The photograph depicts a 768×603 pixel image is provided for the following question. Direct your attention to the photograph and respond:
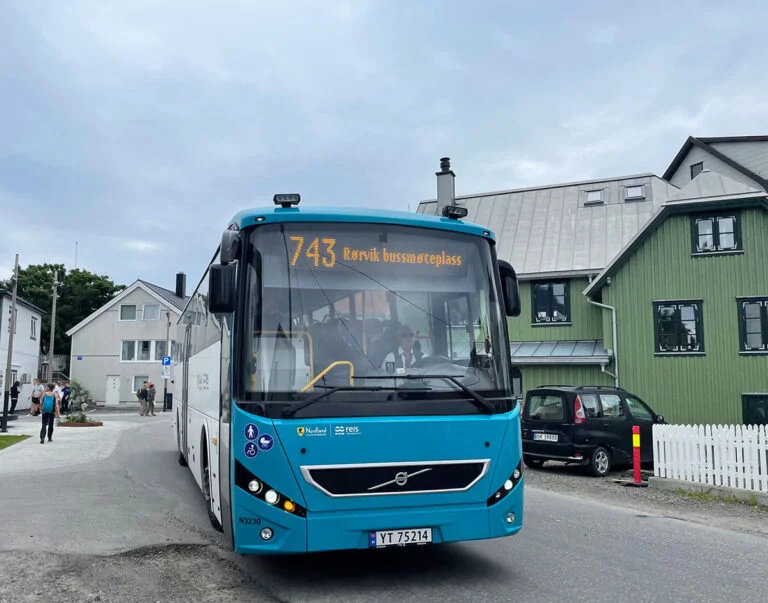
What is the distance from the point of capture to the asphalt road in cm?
629

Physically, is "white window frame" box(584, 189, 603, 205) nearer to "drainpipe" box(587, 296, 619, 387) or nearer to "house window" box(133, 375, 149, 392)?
"drainpipe" box(587, 296, 619, 387)

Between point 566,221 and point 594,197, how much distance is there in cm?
187

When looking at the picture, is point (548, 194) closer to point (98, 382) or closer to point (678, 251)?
point (678, 251)

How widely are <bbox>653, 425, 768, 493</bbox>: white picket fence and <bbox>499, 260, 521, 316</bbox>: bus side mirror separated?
288 inches

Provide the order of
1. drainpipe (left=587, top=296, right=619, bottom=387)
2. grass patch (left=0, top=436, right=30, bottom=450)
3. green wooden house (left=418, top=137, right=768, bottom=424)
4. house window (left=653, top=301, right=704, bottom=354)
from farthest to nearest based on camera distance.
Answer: drainpipe (left=587, top=296, right=619, bottom=387), house window (left=653, top=301, right=704, bottom=354), green wooden house (left=418, top=137, right=768, bottom=424), grass patch (left=0, top=436, right=30, bottom=450)

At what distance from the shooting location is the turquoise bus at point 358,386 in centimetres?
596

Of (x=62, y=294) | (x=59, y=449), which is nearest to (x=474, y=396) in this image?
(x=59, y=449)

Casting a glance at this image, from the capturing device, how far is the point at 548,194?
32.9 metres

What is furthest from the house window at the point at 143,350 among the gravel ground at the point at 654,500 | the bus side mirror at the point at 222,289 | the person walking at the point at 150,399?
the bus side mirror at the point at 222,289

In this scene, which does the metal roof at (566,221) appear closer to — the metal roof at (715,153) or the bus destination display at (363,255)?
the metal roof at (715,153)

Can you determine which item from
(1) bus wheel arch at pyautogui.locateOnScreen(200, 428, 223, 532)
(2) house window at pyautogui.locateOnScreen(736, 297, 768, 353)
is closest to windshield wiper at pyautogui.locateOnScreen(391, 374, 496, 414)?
(1) bus wheel arch at pyautogui.locateOnScreen(200, 428, 223, 532)

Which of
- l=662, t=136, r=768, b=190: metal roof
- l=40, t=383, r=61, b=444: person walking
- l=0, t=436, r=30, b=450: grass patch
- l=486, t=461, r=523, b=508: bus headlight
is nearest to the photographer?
l=486, t=461, r=523, b=508: bus headlight

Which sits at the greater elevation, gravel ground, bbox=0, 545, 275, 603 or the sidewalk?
gravel ground, bbox=0, 545, 275, 603

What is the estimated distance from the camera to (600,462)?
15250 mm
